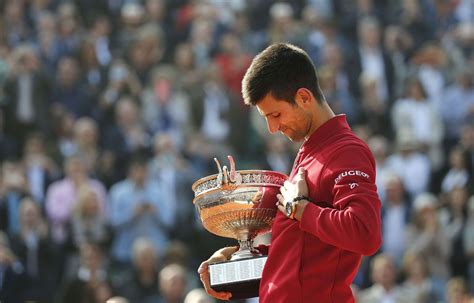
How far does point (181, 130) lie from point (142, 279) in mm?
3428

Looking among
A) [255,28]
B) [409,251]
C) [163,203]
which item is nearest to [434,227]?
[409,251]

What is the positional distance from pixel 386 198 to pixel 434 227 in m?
0.70

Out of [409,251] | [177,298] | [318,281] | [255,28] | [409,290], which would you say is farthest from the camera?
[255,28]

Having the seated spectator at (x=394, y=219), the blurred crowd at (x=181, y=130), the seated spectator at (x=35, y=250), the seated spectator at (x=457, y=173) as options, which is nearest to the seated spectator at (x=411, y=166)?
the blurred crowd at (x=181, y=130)

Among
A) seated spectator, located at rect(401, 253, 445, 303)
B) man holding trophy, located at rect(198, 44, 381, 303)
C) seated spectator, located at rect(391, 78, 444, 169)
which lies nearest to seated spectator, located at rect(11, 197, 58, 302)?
seated spectator, located at rect(401, 253, 445, 303)

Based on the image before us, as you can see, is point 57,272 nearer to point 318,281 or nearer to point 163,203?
point 163,203

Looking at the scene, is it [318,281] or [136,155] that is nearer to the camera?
[318,281]

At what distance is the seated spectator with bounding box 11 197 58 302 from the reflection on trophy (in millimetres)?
6532

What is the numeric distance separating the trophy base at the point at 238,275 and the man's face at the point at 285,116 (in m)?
0.47

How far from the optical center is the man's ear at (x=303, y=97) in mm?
4035

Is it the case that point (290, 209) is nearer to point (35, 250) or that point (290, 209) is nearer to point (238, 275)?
point (238, 275)

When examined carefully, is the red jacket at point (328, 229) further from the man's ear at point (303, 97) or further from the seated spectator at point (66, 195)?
the seated spectator at point (66, 195)

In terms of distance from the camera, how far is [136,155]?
488 inches

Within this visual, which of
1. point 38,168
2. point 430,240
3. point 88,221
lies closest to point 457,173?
point 430,240
